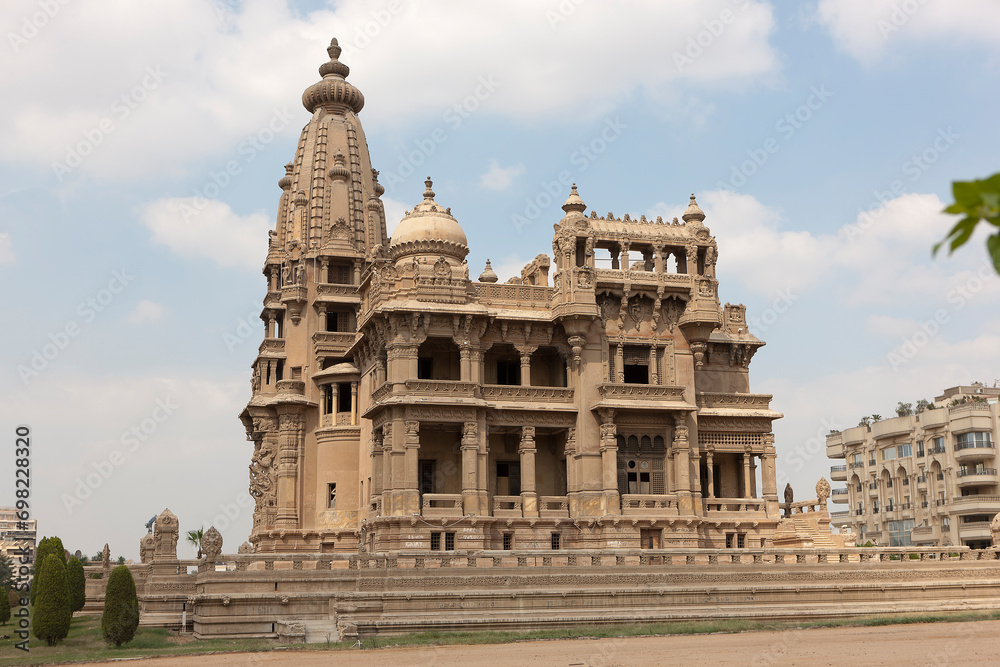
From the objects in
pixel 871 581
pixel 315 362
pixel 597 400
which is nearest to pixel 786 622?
pixel 871 581

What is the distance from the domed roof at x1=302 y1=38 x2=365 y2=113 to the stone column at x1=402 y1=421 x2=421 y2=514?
28308 mm

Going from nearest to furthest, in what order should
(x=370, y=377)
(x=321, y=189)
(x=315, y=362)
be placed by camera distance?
(x=370, y=377), (x=315, y=362), (x=321, y=189)

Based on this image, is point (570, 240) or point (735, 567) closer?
point (735, 567)

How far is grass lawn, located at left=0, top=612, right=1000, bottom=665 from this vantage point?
26.6 m

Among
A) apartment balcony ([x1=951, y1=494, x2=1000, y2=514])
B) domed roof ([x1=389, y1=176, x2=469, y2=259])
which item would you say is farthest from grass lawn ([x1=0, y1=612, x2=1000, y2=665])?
apartment balcony ([x1=951, y1=494, x2=1000, y2=514])

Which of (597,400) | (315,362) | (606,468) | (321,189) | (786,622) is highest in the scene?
(321,189)

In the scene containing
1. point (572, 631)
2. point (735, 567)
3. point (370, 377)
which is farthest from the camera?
point (370, 377)

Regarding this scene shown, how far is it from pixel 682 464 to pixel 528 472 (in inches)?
260

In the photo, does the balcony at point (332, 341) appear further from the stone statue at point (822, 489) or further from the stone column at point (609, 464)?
the stone statue at point (822, 489)

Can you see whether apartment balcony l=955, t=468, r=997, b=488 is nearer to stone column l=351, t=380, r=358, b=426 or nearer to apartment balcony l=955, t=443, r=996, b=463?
apartment balcony l=955, t=443, r=996, b=463

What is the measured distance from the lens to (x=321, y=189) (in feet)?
193

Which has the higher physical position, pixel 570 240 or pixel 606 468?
pixel 570 240

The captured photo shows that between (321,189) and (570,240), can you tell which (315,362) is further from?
(570,240)

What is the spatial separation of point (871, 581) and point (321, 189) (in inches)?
1446
